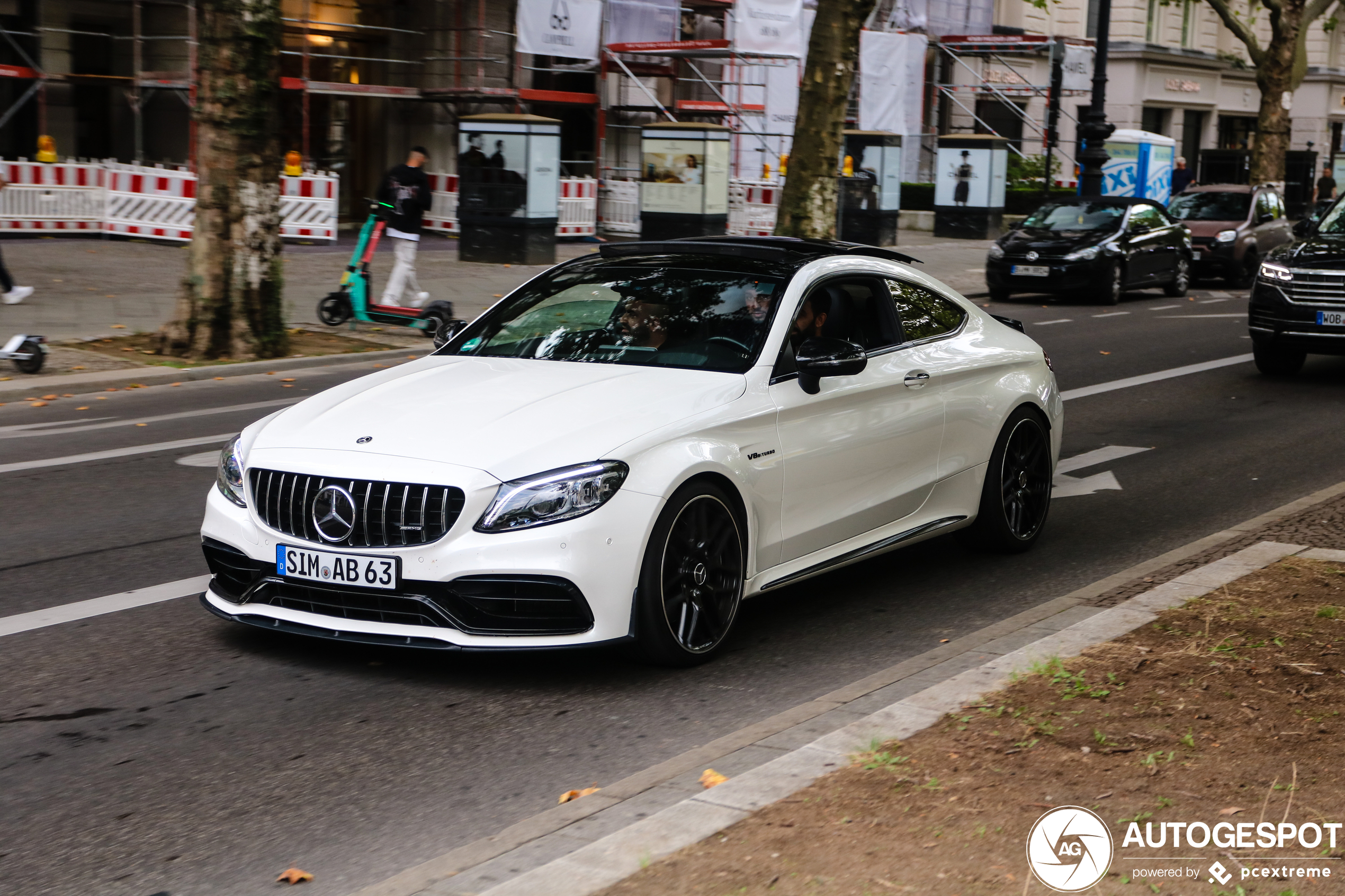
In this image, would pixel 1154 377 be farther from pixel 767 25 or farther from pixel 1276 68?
pixel 1276 68

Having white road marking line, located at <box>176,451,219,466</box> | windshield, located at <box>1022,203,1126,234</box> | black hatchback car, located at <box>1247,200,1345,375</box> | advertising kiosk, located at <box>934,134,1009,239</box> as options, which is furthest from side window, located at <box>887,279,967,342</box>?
advertising kiosk, located at <box>934,134,1009,239</box>

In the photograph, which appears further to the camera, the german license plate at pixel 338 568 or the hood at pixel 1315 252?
the hood at pixel 1315 252

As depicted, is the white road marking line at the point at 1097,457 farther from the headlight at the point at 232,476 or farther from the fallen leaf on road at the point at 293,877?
the fallen leaf on road at the point at 293,877

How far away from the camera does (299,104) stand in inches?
1187

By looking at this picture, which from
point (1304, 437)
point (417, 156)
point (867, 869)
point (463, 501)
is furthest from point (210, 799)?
point (417, 156)

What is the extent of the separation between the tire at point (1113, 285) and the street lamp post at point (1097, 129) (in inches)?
221

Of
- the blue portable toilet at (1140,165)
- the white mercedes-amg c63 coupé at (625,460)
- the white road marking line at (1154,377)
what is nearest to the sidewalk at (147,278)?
the white road marking line at (1154,377)

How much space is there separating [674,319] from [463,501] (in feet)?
5.06

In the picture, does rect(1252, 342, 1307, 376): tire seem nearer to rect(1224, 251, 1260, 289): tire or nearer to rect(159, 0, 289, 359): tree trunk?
rect(159, 0, 289, 359): tree trunk

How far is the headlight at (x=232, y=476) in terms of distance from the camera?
5.66m

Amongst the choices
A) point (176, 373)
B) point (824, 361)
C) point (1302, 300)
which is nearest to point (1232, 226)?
point (1302, 300)

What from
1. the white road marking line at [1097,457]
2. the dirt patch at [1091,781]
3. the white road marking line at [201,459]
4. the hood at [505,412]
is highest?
the hood at [505,412]

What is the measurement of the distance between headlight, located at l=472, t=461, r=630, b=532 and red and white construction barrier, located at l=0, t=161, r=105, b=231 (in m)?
21.1

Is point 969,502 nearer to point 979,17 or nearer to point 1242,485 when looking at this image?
point 1242,485
